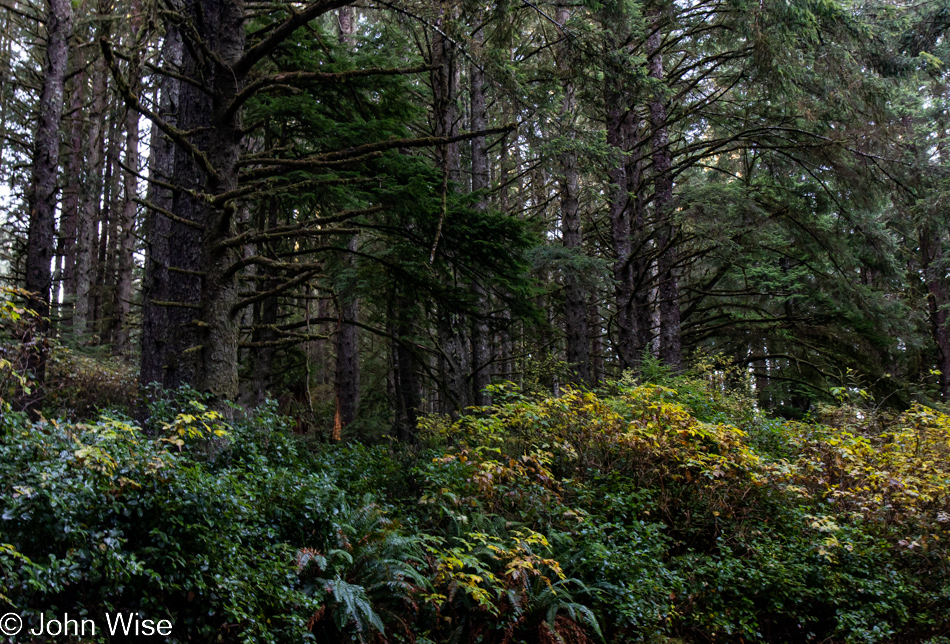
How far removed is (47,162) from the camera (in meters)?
10.9

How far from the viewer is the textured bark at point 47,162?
10.7 m

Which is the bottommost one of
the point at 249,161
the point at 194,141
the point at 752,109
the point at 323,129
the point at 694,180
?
the point at 249,161

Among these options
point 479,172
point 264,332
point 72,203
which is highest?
point 72,203

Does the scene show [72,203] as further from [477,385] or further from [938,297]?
[938,297]

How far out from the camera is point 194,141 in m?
7.44

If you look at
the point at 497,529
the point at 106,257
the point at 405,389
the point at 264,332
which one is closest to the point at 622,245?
the point at 405,389

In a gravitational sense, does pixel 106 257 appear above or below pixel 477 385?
above

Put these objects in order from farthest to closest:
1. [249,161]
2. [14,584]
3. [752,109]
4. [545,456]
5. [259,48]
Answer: [752,109], [545,456], [249,161], [259,48], [14,584]

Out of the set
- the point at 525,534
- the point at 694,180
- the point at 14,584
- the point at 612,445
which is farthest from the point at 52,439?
the point at 694,180

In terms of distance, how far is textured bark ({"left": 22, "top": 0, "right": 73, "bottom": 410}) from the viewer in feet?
35.1

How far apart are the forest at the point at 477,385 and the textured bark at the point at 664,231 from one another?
9 cm

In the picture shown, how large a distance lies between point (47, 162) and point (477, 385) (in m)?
9.24

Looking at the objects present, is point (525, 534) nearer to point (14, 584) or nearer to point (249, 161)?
point (14, 584)

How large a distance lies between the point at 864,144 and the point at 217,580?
1333cm
